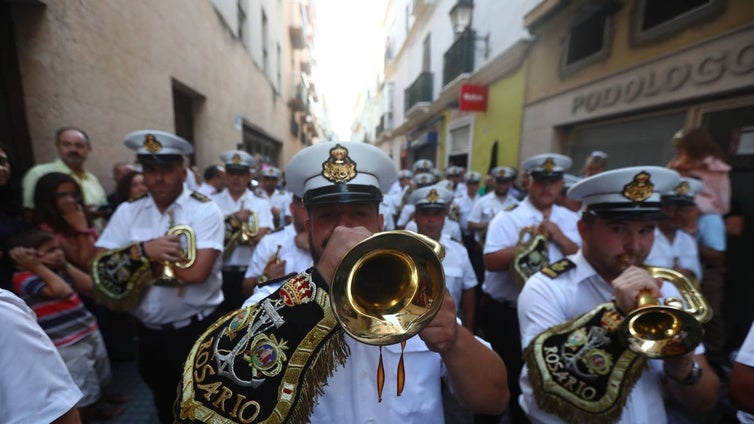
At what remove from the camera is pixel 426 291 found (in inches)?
A: 40.8

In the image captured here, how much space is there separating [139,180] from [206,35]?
17.6 ft

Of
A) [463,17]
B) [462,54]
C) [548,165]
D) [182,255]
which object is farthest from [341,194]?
[462,54]

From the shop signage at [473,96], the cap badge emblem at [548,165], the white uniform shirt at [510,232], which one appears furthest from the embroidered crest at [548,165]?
the shop signage at [473,96]

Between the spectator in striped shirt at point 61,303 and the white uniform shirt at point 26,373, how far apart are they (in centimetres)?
167

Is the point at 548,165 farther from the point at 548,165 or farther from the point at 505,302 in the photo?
the point at 505,302

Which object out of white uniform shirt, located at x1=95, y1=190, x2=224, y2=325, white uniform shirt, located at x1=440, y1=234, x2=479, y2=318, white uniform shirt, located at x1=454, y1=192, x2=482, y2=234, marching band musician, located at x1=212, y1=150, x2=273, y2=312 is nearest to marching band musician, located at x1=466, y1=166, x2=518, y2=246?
white uniform shirt, located at x1=454, y1=192, x2=482, y2=234

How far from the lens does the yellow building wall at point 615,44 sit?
4.21m

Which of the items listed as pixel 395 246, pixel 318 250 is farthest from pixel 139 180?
pixel 395 246

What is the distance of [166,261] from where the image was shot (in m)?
2.31

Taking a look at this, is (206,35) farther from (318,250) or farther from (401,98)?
(401,98)

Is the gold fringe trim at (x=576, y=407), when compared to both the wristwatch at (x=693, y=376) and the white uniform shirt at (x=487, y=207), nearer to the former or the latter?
the wristwatch at (x=693, y=376)

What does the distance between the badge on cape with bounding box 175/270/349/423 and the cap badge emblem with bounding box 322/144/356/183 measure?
579mm

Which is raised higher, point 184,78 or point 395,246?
point 184,78

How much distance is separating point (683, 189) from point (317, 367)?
3917 millimetres
